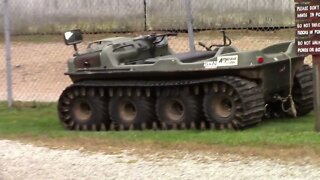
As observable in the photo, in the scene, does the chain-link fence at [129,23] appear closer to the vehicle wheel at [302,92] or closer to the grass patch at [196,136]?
the vehicle wheel at [302,92]

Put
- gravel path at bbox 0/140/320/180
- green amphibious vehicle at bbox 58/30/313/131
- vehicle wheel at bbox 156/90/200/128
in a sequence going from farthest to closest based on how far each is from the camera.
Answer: vehicle wheel at bbox 156/90/200/128, green amphibious vehicle at bbox 58/30/313/131, gravel path at bbox 0/140/320/180

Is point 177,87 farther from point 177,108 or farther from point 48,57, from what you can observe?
point 48,57

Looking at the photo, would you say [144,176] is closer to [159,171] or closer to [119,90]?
[159,171]

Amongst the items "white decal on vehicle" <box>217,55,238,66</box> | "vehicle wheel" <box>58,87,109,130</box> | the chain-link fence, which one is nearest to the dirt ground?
the chain-link fence

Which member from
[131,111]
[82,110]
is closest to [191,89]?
[131,111]

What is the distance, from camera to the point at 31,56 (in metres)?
22.9

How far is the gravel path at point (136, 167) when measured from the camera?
832 cm

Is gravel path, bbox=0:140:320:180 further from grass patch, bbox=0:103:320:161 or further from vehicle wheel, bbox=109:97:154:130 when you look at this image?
vehicle wheel, bbox=109:97:154:130

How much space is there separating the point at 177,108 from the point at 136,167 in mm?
2639

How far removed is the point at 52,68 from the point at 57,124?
757 cm

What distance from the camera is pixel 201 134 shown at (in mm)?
10586

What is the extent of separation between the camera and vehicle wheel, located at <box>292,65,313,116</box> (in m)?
12.0

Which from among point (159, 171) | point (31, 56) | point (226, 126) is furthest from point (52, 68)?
point (159, 171)

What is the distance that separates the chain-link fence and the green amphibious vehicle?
2.33 m
